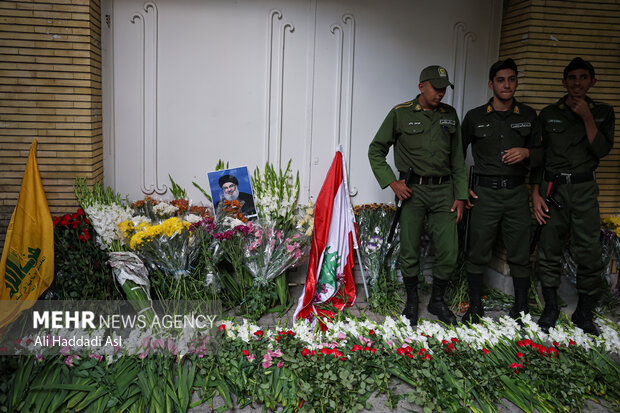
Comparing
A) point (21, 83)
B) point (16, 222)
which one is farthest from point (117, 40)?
point (16, 222)

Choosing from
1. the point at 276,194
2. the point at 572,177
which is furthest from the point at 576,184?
the point at 276,194

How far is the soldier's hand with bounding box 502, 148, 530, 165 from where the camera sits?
177 inches

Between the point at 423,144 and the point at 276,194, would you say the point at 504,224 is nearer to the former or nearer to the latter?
the point at 423,144

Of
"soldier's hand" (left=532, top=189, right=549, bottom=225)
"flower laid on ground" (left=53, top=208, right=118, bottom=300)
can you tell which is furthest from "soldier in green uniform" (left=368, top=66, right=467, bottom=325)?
"flower laid on ground" (left=53, top=208, right=118, bottom=300)

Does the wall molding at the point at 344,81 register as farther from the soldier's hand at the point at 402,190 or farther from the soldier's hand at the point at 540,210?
the soldier's hand at the point at 540,210

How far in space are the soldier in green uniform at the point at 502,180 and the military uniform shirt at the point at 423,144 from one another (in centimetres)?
20

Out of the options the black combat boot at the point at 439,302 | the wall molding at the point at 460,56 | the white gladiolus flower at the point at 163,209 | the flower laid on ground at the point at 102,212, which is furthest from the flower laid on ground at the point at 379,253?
the flower laid on ground at the point at 102,212

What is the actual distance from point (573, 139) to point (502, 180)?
0.67 metres

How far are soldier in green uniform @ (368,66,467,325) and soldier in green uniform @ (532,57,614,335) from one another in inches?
30.8

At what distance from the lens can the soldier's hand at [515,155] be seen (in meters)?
4.51

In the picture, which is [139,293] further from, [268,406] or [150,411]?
[268,406]

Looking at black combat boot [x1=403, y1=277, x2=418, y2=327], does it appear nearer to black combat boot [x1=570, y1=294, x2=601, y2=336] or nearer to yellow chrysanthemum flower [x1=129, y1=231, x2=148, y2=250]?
black combat boot [x1=570, y1=294, x2=601, y2=336]

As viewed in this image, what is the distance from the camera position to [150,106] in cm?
508

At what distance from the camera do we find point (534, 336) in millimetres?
4074
